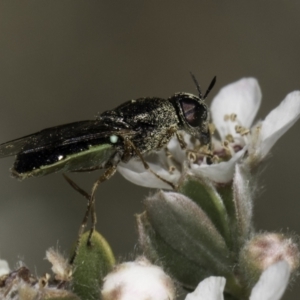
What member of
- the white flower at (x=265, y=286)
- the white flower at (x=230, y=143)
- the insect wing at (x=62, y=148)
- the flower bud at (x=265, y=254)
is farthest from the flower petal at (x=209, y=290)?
the insect wing at (x=62, y=148)

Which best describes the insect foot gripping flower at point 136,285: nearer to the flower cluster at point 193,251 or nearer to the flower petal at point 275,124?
the flower cluster at point 193,251

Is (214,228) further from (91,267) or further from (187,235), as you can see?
(91,267)

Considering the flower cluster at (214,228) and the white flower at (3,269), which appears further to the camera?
the white flower at (3,269)

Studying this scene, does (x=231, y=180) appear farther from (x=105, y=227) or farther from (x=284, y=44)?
(x=284, y=44)

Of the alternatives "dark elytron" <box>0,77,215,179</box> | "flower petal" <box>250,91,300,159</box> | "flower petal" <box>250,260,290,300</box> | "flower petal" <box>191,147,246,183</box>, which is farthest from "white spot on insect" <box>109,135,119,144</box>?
"flower petal" <box>250,260,290,300</box>

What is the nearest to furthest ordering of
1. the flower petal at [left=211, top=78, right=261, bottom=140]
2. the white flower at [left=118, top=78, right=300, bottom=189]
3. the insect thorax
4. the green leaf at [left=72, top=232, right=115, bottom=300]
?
1. the green leaf at [left=72, top=232, right=115, bottom=300]
2. the white flower at [left=118, top=78, right=300, bottom=189]
3. the insect thorax
4. the flower petal at [left=211, top=78, right=261, bottom=140]

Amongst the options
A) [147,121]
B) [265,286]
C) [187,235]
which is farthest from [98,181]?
[265,286]

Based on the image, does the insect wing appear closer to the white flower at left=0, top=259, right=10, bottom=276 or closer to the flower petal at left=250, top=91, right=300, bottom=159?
the white flower at left=0, top=259, right=10, bottom=276
